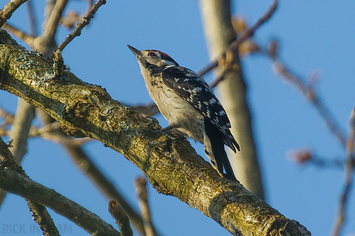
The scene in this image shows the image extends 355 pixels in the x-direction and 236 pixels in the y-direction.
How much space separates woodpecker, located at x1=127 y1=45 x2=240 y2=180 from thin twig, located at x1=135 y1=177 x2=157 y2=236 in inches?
36.5

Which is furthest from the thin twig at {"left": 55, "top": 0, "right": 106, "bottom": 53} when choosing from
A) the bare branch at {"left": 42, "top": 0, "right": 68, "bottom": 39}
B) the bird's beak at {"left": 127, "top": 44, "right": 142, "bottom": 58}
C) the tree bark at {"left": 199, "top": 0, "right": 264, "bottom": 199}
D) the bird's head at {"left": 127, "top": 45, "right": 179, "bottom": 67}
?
the bird's beak at {"left": 127, "top": 44, "right": 142, "bottom": 58}

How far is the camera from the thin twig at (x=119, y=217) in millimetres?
2180

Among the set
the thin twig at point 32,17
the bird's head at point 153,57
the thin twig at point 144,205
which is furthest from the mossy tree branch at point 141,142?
the bird's head at point 153,57

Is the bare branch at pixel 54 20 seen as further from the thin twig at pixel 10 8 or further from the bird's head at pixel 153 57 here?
the bird's head at pixel 153 57

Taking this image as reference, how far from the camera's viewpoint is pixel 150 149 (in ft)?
8.90

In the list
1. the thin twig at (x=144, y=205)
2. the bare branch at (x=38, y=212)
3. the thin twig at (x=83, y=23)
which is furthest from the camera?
the thin twig at (x=83, y=23)

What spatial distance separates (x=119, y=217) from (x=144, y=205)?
509 millimetres

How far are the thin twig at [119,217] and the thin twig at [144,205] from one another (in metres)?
0.40

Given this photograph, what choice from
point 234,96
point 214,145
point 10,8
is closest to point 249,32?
point 234,96

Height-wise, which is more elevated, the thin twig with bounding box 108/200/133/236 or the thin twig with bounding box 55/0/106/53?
the thin twig with bounding box 55/0/106/53

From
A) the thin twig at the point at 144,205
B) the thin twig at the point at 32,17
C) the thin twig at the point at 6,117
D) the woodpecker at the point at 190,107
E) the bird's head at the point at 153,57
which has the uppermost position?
the bird's head at the point at 153,57

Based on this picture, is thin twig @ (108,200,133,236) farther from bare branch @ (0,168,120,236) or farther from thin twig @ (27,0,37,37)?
thin twig @ (27,0,37,37)

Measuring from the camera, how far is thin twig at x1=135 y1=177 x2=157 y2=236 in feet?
8.56

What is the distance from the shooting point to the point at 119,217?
220 centimetres
